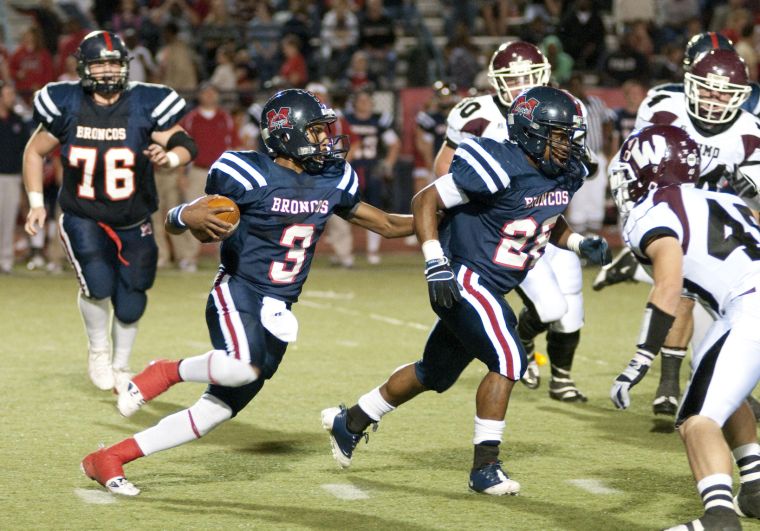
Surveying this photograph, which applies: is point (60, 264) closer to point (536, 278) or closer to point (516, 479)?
point (536, 278)

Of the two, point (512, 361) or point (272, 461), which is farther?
point (272, 461)

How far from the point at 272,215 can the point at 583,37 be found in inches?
433

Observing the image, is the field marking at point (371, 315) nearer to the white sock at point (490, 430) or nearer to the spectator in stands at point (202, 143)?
the spectator in stands at point (202, 143)

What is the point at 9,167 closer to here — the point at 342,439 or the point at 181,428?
the point at 342,439

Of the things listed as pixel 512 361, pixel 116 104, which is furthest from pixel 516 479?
pixel 116 104

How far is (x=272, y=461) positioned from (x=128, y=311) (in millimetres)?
1558

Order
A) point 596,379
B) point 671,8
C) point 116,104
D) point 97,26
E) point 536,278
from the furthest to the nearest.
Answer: point 671,8
point 97,26
point 596,379
point 116,104
point 536,278

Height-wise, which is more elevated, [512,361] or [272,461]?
[512,361]

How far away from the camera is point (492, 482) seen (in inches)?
181

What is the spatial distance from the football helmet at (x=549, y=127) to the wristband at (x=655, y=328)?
846 mm

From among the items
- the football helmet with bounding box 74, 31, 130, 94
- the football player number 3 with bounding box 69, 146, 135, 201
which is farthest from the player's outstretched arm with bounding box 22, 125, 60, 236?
the football helmet with bounding box 74, 31, 130, 94

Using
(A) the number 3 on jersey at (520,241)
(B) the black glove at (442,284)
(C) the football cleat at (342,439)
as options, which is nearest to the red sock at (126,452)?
(C) the football cleat at (342,439)

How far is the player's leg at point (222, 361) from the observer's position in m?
4.48

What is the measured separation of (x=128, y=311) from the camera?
634 centimetres
